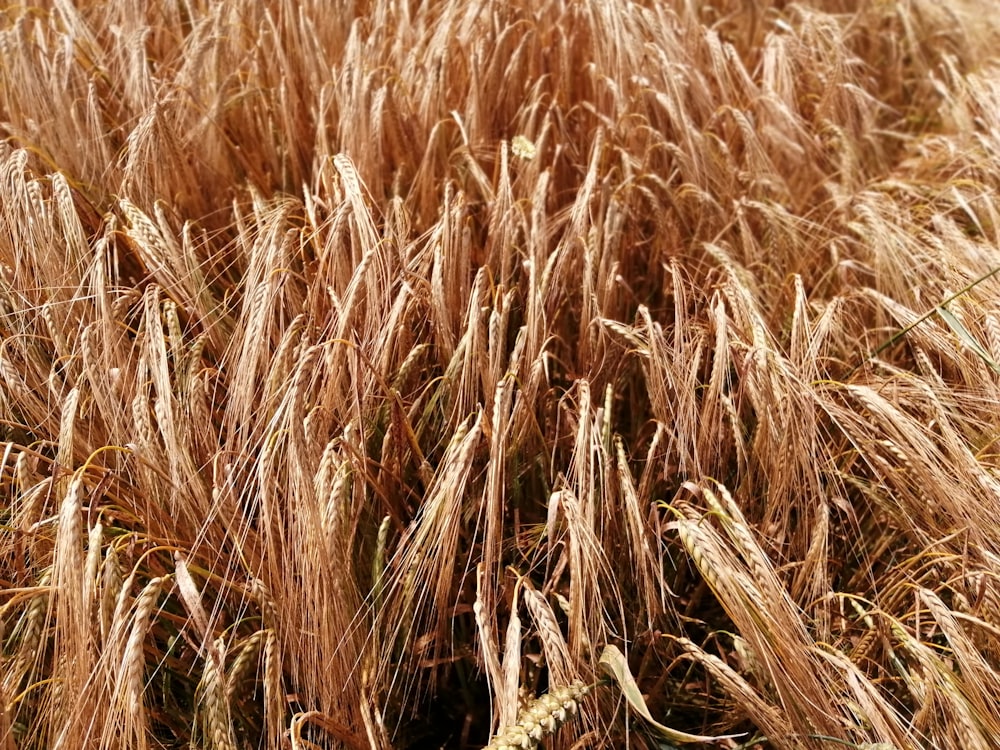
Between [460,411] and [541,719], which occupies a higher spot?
[460,411]

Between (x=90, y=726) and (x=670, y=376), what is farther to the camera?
(x=670, y=376)

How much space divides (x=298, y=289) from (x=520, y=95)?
0.95 meters

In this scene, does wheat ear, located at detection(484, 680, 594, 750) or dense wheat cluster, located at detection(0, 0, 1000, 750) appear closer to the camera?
wheat ear, located at detection(484, 680, 594, 750)

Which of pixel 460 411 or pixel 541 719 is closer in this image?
pixel 541 719

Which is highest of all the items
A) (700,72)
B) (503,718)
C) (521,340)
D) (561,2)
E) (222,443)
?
(561,2)

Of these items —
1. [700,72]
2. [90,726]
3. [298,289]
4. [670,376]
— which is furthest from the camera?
[700,72]

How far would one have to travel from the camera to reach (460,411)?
1.49 meters

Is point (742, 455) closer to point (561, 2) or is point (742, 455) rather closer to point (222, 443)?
point (222, 443)

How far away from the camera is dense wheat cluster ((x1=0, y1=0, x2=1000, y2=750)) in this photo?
1.23 meters

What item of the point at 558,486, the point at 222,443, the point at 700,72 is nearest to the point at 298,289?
the point at 222,443

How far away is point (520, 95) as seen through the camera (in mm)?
2264

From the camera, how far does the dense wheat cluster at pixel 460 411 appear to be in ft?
4.05

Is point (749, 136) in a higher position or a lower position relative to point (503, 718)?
higher

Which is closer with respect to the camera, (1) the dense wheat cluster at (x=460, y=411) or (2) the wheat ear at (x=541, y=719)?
(2) the wheat ear at (x=541, y=719)
